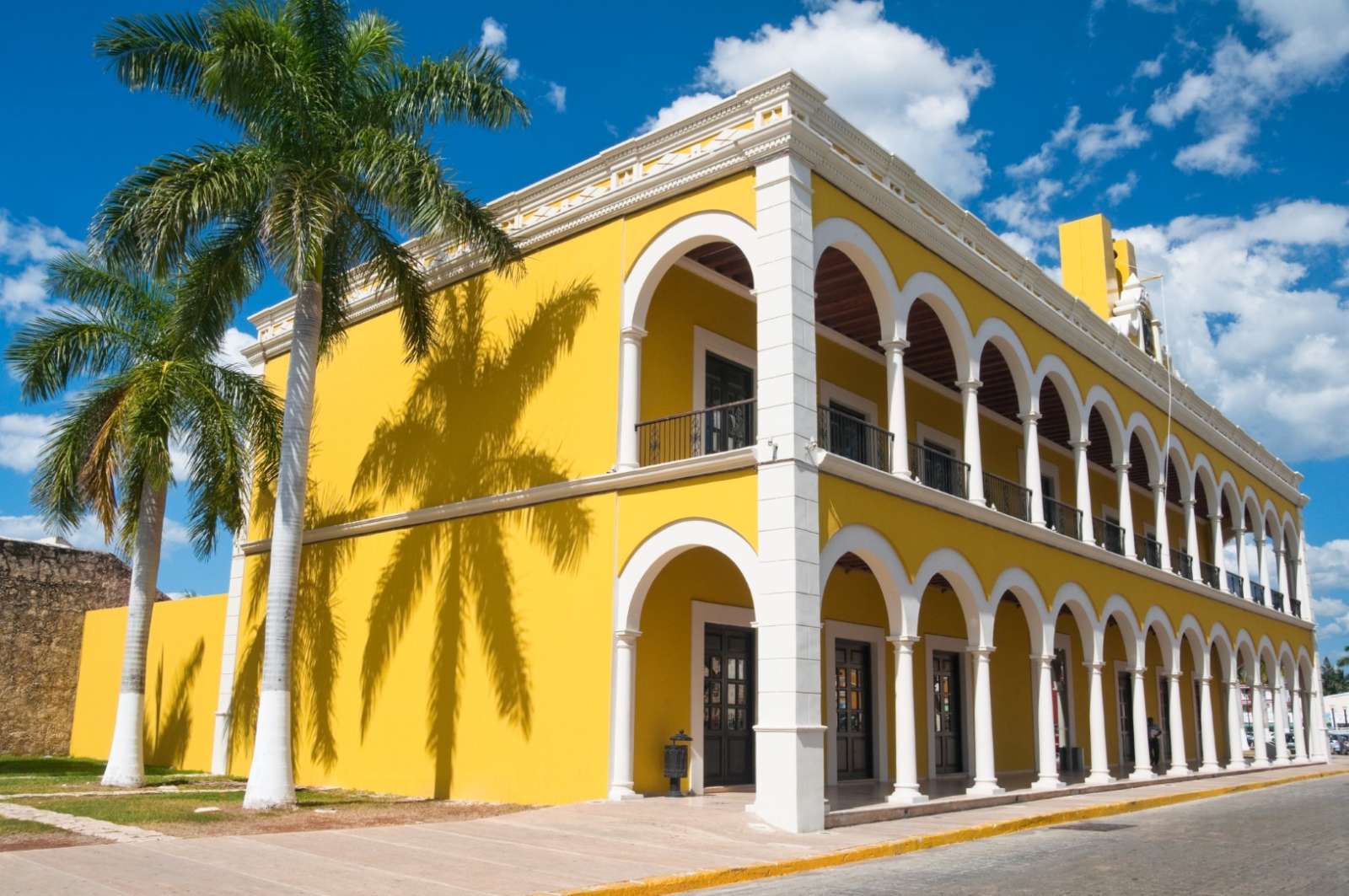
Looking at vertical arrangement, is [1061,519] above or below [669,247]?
below

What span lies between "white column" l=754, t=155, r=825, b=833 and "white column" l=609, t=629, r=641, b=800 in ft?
5.68

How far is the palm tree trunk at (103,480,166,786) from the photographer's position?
15.3m

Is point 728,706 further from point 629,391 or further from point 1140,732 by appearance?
point 1140,732

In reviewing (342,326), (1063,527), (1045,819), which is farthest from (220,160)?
(1063,527)

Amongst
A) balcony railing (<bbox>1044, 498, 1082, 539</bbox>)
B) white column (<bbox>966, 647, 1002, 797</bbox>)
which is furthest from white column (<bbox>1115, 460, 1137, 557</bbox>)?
white column (<bbox>966, 647, 1002, 797</bbox>)

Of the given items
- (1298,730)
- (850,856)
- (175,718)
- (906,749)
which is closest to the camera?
(850,856)

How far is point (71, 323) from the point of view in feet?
53.7

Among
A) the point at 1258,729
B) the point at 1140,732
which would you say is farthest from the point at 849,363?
the point at 1258,729

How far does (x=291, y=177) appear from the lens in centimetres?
1330

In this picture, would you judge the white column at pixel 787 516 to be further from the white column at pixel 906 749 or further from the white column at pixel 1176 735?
the white column at pixel 1176 735

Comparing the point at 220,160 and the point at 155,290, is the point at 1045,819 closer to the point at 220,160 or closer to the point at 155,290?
the point at 220,160

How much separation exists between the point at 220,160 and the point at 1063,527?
15747mm

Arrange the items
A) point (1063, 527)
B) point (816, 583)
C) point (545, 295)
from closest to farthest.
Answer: point (816, 583) → point (545, 295) → point (1063, 527)

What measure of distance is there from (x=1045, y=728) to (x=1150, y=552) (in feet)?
37.7
